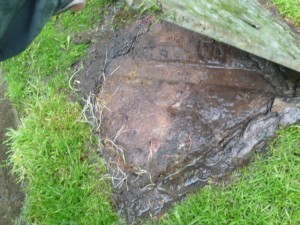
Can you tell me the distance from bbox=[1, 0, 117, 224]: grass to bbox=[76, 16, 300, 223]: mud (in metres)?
0.16

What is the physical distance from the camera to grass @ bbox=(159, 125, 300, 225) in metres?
2.27

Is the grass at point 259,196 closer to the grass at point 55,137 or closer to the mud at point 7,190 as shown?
the grass at point 55,137

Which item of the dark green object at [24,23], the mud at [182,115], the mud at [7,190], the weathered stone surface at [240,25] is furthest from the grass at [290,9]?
the mud at [7,190]

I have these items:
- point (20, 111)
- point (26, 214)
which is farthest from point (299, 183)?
point (20, 111)

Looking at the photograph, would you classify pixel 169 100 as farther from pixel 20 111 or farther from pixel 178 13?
pixel 20 111

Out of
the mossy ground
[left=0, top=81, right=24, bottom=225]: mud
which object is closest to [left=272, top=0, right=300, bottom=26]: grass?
the mossy ground

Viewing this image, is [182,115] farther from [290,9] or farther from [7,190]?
[7,190]

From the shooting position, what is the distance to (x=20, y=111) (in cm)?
322

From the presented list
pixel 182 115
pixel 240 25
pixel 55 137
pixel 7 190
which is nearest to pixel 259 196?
pixel 182 115

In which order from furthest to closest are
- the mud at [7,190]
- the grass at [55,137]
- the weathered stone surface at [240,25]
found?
1. the mud at [7,190]
2. the grass at [55,137]
3. the weathered stone surface at [240,25]

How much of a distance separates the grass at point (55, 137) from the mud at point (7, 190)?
0.25 feet

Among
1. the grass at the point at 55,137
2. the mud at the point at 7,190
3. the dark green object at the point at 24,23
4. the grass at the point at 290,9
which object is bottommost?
the mud at the point at 7,190

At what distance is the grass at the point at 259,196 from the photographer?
227cm

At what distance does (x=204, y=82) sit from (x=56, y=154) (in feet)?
3.78
